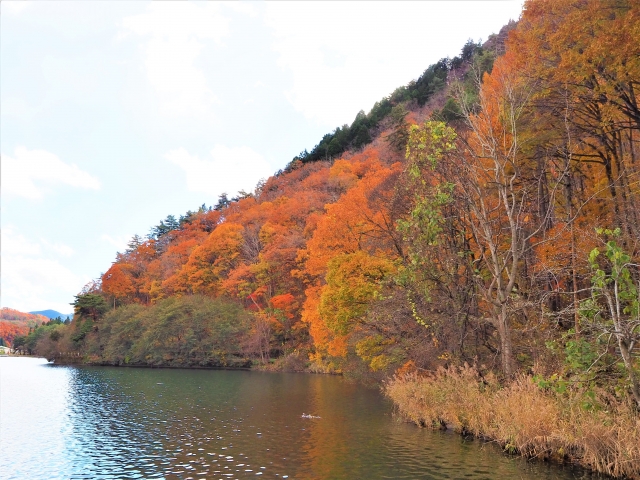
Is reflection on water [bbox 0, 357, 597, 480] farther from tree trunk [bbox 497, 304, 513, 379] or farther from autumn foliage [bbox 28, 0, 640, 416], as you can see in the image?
autumn foliage [bbox 28, 0, 640, 416]

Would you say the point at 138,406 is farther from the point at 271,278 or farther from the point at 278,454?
the point at 271,278

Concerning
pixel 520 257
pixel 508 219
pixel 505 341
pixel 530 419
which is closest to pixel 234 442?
pixel 530 419

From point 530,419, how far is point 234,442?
33.5ft

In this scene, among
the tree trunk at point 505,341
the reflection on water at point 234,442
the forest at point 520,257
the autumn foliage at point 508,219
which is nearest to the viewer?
the forest at point 520,257

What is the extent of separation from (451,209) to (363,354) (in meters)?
10.3

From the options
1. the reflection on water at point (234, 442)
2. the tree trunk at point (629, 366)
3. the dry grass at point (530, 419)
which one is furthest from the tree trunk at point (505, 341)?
the tree trunk at point (629, 366)

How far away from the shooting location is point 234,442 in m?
18.0

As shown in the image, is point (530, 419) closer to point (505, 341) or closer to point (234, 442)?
point (505, 341)

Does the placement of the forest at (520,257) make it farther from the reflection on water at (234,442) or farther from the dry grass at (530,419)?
the reflection on water at (234,442)

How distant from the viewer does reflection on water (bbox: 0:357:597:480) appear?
13.8 meters

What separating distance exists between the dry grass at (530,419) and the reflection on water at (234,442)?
2.03 ft

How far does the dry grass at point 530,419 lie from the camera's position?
1167 centimetres

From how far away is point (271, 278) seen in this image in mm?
60969

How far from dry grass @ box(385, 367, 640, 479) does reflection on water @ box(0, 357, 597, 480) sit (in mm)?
618
